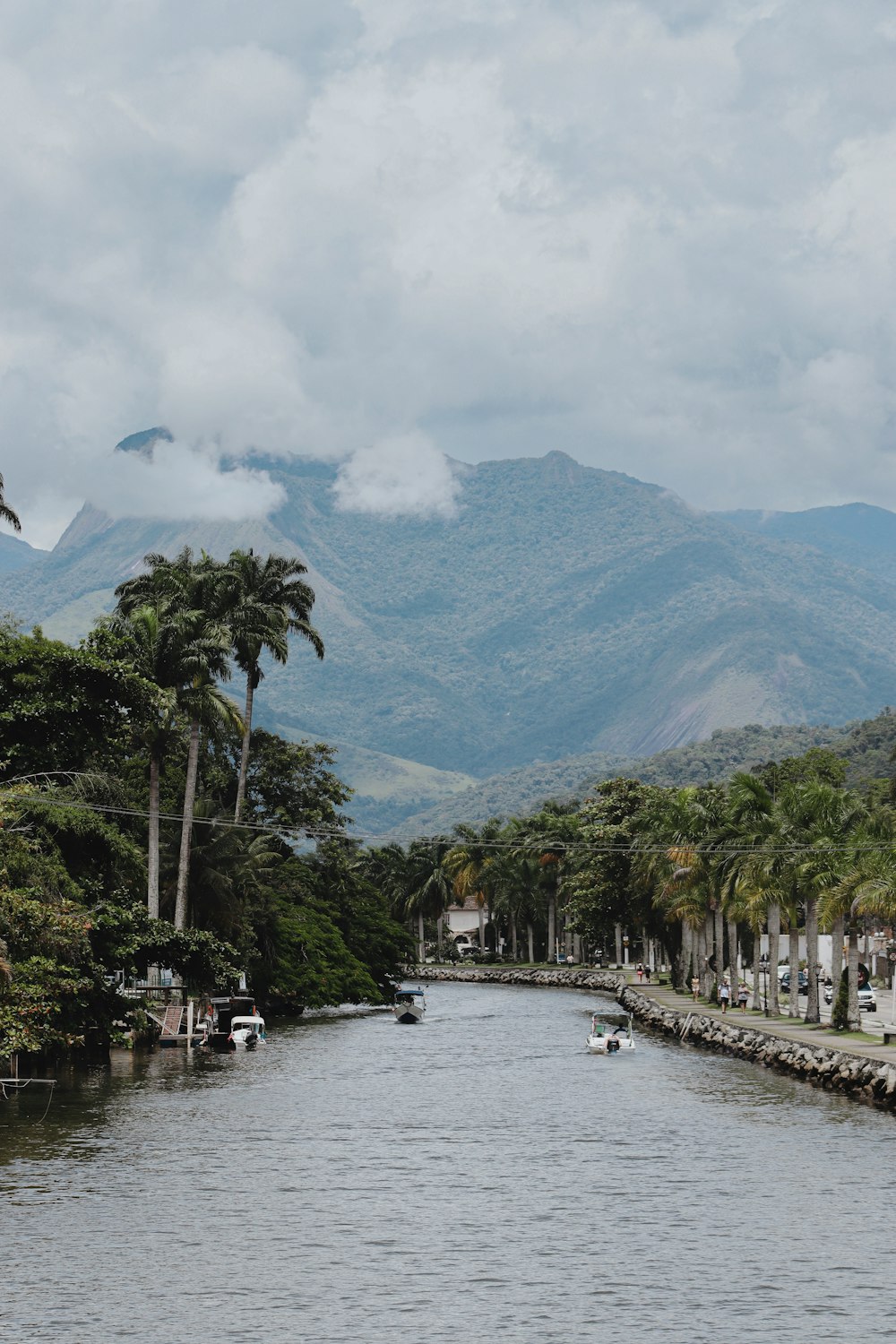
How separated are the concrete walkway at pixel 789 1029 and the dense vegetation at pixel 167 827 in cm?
2132

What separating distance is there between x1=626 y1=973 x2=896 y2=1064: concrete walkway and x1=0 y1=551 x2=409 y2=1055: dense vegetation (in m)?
21.3

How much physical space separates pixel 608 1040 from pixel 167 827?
29451 millimetres

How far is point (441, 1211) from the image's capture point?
3512cm

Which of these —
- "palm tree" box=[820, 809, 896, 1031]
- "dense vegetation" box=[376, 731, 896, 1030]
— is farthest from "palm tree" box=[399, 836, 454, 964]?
"palm tree" box=[820, 809, 896, 1031]

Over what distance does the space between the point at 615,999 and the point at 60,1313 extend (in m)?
99.8

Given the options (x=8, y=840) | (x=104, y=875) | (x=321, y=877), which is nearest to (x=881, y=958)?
(x=321, y=877)

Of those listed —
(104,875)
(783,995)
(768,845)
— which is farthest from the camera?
(783,995)

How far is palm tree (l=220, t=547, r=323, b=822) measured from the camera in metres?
102

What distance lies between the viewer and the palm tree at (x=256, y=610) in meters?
102

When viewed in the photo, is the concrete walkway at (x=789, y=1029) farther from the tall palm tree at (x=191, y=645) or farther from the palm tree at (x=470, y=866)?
the palm tree at (x=470, y=866)

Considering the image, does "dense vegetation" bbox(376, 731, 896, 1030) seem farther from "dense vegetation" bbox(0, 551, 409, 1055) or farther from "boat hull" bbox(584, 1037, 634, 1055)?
"dense vegetation" bbox(0, 551, 409, 1055)

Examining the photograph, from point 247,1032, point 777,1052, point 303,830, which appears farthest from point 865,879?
point 303,830

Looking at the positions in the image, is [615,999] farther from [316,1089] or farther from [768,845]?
[316,1089]

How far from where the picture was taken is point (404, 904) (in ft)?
640
